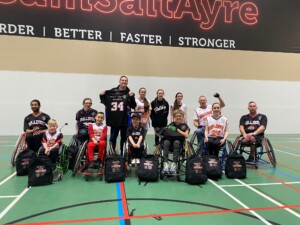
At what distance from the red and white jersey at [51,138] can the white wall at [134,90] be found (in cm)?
408

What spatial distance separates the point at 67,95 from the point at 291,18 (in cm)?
763

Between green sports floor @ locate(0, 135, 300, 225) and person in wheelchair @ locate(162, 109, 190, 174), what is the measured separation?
0.19 m

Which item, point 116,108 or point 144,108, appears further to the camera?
point 144,108

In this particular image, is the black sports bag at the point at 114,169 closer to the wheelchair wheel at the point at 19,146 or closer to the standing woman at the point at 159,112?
the wheelchair wheel at the point at 19,146

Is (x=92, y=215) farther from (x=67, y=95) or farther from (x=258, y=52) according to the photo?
(x=258, y=52)

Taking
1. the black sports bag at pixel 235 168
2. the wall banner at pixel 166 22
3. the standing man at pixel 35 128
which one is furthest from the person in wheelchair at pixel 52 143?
the wall banner at pixel 166 22

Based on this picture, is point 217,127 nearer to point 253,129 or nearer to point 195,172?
point 253,129

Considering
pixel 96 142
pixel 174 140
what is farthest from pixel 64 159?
pixel 174 140

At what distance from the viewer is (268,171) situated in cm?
419

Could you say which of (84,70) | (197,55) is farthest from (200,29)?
(84,70)

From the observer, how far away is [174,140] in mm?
3816

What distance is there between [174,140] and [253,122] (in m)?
1.56

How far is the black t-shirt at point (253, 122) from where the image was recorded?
4.43 metres

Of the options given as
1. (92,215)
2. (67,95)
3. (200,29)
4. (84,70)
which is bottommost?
(92,215)
